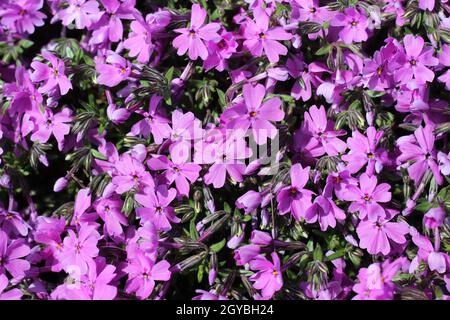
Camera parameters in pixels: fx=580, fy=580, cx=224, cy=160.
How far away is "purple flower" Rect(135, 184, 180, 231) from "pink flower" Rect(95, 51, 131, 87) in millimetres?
466

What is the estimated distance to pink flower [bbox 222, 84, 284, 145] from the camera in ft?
7.06

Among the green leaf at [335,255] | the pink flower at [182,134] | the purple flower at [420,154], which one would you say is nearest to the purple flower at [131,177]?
the pink flower at [182,134]

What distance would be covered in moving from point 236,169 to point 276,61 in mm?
459

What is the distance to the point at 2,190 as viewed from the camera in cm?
259

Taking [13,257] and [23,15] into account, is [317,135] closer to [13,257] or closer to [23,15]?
[13,257]

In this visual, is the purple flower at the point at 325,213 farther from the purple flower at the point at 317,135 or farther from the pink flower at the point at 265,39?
the pink flower at the point at 265,39

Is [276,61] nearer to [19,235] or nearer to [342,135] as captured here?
[342,135]

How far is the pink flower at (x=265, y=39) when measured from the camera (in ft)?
7.50

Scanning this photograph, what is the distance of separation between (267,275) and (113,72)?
3.31 ft

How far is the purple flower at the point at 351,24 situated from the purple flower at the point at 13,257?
150 centimetres

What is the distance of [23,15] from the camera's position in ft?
8.73

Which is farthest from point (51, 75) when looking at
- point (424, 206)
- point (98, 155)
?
point (424, 206)
